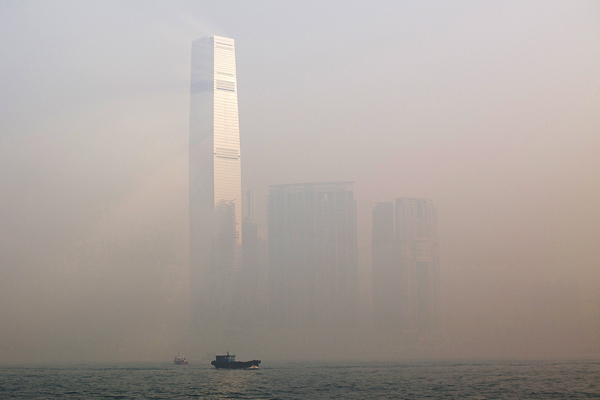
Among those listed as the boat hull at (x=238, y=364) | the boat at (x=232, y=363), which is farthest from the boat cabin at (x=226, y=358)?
the boat hull at (x=238, y=364)

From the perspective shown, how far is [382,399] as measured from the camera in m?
85.1

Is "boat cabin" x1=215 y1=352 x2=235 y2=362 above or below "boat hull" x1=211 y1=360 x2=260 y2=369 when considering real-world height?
above

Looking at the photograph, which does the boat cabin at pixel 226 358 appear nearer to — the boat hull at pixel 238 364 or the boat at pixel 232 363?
the boat at pixel 232 363

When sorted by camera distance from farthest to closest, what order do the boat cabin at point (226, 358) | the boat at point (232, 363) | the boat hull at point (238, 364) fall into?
the boat cabin at point (226, 358) → the boat at point (232, 363) → the boat hull at point (238, 364)

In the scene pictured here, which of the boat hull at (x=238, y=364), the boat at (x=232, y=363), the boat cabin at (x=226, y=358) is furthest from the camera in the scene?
the boat cabin at (x=226, y=358)

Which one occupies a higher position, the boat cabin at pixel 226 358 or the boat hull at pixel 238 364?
the boat cabin at pixel 226 358

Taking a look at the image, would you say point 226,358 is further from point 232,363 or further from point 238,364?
point 238,364

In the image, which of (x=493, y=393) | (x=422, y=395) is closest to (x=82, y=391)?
(x=422, y=395)

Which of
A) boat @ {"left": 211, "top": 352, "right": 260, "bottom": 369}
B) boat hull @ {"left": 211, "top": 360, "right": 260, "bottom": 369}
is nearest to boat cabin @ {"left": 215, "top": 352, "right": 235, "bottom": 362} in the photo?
boat @ {"left": 211, "top": 352, "right": 260, "bottom": 369}

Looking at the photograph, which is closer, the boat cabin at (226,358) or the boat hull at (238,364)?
the boat hull at (238,364)

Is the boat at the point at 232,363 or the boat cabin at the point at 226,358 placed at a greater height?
the boat cabin at the point at 226,358

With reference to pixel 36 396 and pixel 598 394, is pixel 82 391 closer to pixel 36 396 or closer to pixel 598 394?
pixel 36 396

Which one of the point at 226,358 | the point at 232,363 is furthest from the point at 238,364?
the point at 226,358

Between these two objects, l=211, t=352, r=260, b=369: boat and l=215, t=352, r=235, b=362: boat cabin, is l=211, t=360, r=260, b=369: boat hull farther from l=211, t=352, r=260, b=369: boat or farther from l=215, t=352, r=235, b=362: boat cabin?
l=215, t=352, r=235, b=362: boat cabin
